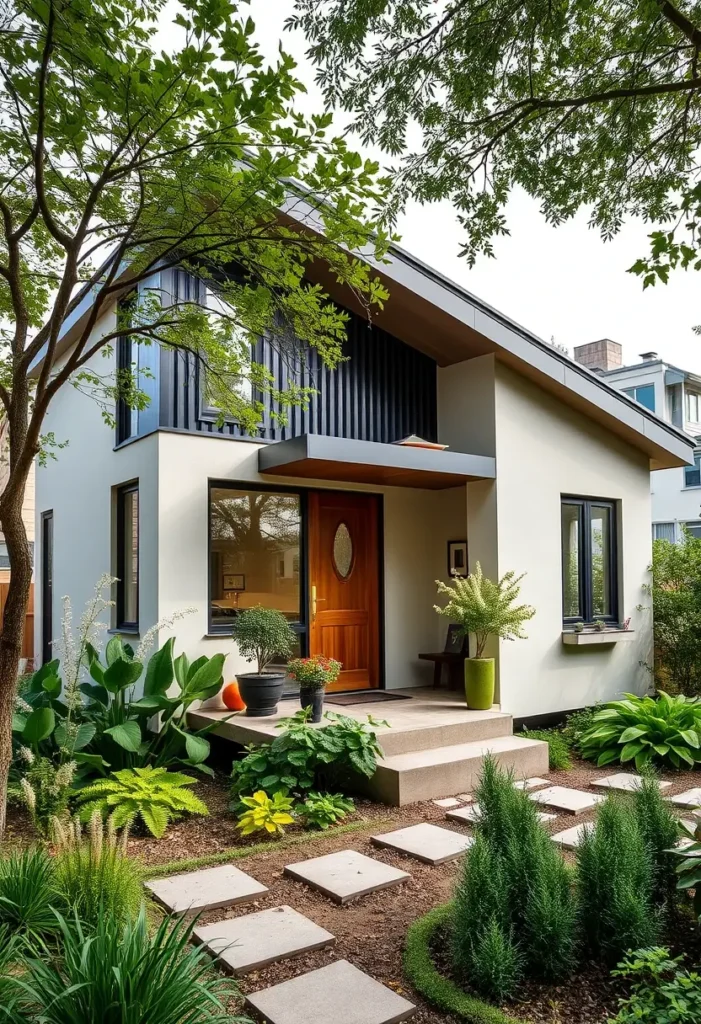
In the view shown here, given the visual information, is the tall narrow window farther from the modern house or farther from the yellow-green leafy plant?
the yellow-green leafy plant

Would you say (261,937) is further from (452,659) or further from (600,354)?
(600,354)

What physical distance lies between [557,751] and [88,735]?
410cm

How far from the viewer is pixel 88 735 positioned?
16.9 ft

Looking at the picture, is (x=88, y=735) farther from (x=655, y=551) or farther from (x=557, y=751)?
(x=655, y=551)

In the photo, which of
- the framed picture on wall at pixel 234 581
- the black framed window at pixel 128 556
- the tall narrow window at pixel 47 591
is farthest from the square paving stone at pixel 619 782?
the tall narrow window at pixel 47 591

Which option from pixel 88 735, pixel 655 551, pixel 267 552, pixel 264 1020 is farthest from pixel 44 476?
pixel 264 1020

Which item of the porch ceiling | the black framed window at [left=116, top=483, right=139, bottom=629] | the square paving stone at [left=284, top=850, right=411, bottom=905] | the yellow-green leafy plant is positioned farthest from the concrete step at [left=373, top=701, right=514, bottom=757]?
the black framed window at [left=116, top=483, right=139, bottom=629]

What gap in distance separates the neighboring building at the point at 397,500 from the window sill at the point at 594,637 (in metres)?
0.06

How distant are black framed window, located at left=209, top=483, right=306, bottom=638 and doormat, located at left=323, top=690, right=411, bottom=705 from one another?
660 mm

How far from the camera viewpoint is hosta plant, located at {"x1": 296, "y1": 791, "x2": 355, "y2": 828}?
492cm

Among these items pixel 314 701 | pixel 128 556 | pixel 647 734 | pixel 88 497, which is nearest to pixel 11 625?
pixel 314 701

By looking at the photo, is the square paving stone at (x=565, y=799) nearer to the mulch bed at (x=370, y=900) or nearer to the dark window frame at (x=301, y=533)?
the mulch bed at (x=370, y=900)

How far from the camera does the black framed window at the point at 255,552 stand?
701cm

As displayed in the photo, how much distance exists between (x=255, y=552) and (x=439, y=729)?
2486mm
